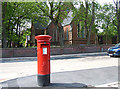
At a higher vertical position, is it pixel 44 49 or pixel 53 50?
pixel 44 49

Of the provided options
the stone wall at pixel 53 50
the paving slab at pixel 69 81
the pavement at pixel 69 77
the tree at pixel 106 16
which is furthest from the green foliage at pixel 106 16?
the paving slab at pixel 69 81

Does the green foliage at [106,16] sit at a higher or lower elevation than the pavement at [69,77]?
higher

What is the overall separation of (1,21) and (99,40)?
26067 mm

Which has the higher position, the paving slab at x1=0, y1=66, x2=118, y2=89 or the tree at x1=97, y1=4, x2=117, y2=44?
the tree at x1=97, y1=4, x2=117, y2=44

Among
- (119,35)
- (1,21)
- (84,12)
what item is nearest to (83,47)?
(84,12)

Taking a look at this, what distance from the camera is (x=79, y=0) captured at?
20.3 m

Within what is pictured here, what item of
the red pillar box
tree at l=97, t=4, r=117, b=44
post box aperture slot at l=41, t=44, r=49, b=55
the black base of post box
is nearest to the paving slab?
the black base of post box

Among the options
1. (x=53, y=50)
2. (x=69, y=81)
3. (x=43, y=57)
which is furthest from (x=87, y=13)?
(x=43, y=57)

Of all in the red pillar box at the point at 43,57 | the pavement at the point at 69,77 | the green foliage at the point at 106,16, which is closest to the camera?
the red pillar box at the point at 43,57

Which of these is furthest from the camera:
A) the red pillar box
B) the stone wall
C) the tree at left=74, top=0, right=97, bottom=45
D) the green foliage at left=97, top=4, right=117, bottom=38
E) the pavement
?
the green foliage at left=97, top=4, right=117, bottom=38

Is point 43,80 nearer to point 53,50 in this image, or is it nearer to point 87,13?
point 53,50

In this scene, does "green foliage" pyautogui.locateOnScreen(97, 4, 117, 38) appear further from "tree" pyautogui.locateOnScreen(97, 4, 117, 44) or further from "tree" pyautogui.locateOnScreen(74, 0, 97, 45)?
"tree" pyautogui.locateOnScreen(74, 0, 97, 45)

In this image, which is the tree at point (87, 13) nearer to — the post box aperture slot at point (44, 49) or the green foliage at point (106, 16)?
the green foliage at point (106, 16)

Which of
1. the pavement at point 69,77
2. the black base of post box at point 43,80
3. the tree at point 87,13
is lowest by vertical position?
the pavement at point 69,77
